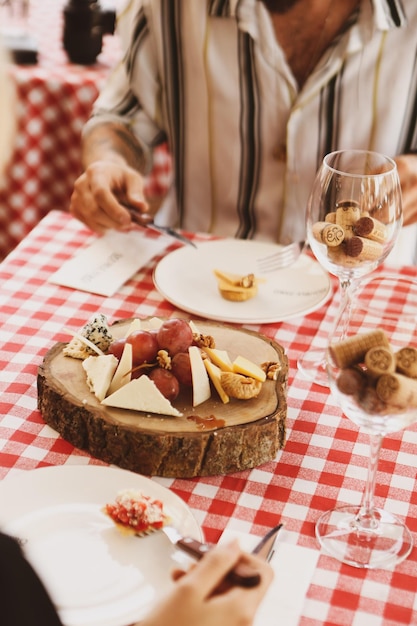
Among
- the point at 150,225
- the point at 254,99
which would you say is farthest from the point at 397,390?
the point at 254,99

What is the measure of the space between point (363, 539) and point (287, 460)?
6.2 inches

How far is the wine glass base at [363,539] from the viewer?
35.7 inches

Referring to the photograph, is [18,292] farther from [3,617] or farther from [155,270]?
[3,617]

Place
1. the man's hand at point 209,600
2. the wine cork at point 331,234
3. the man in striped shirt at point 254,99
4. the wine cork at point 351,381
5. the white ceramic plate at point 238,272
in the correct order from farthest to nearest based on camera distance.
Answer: the man in striped shirt at point 254,99 < the white ceramic plate at point 238,272 < the wine cork at point 331,234 < the wine cork at point 351,381 < the man's hand at point 209,600

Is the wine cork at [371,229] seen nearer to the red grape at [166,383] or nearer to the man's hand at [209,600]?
the red grape at [166,383]

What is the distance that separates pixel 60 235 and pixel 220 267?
1.09 ft

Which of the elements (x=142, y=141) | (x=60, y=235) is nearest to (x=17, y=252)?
(x=60, y=235)

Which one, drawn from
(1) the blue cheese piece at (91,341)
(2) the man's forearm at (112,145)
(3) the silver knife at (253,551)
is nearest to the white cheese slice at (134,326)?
(1) the blue cheese piece at (91,341)

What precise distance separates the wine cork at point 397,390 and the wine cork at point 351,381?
0.8 inches

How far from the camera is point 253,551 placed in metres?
0.88

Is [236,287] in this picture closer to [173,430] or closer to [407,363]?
[173,430]

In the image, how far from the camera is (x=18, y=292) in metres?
1.42

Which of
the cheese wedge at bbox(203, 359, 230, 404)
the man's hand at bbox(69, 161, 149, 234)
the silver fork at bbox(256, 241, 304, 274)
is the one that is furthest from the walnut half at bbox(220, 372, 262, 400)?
the man's hand at bbox(69, 161, 149, 234)

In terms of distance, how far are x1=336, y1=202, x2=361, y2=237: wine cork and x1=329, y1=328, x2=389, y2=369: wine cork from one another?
335 millimetres
